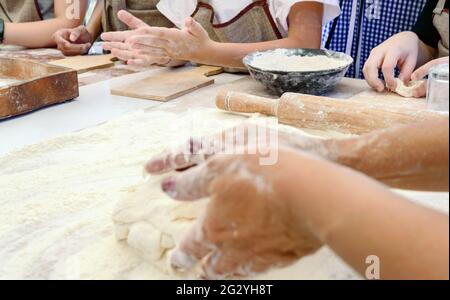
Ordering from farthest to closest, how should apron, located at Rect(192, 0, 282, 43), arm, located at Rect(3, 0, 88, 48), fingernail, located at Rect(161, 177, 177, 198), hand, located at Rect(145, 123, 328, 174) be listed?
arm, located at Rect(3, 0, 88, 48) < apron, located at Rect(192, 0, 282, 43) < hand, located at Rect(145, 123, 328, 174) < fingernail, located at Rect(161, 177, 177, 198)

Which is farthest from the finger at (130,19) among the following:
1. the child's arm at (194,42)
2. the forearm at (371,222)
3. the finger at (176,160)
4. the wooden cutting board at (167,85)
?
the forearm at (371,222)

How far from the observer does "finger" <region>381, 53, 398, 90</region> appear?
1660 millimetres

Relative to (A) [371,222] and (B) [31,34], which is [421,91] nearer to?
(A) [371,222]

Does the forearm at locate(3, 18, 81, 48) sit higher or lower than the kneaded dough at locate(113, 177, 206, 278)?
higher

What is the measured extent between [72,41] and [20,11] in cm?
63

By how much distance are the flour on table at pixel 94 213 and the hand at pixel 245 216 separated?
0.70 ft

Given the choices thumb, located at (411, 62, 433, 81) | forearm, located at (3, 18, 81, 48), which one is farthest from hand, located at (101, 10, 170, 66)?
thumb, located at (411, 62, 433, 81)

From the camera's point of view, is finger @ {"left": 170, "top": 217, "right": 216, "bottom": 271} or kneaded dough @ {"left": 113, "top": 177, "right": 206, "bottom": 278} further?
kneaded dough @ {"left": 113, "top": 177, "right": 206, "bottom": 278}

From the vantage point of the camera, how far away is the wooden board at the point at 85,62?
2.09 metres

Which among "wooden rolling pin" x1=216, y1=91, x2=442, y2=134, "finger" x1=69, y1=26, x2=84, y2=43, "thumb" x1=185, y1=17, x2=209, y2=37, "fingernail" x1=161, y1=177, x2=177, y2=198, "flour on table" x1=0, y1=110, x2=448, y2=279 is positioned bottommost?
"flour on table" x1=0, y1=110, x2=448, y2=279

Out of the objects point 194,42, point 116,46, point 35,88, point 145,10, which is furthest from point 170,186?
point 145,10

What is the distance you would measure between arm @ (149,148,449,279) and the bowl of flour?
3.42 feet

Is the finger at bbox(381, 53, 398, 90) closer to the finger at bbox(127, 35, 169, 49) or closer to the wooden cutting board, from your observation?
the wooden cutting board

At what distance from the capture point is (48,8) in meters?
2.81
